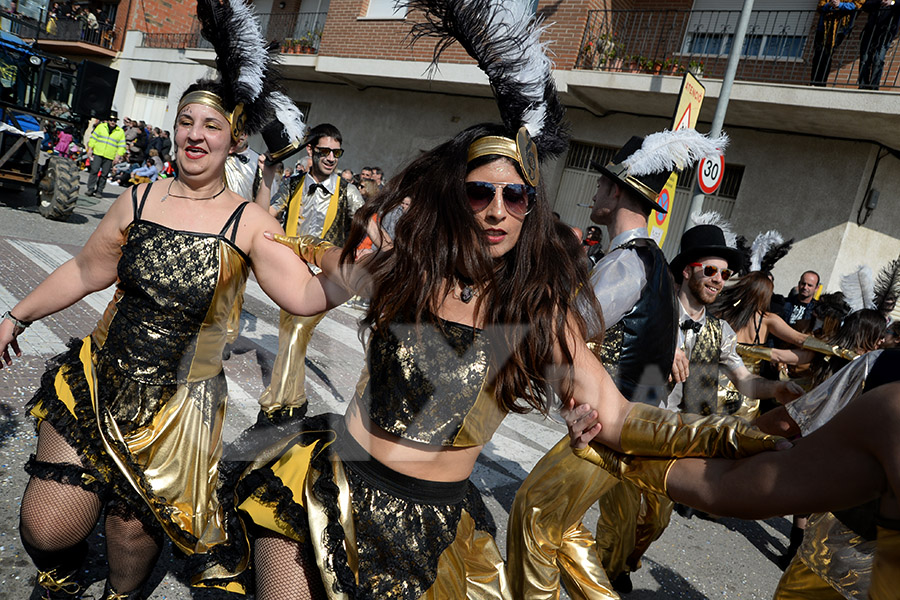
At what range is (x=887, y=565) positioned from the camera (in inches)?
57.1

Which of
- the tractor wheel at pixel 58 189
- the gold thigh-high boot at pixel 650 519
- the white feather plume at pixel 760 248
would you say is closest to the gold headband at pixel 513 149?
the gold thigh-high boot at pixel 650 519

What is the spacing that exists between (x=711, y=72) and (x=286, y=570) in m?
12.9

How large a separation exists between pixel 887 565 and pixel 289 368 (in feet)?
12.8

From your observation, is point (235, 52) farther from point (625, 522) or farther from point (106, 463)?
point (625, 522)

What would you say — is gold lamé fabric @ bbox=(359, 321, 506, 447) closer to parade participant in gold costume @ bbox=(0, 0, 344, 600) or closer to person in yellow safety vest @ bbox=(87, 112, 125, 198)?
parade participant in gold costume @ bbox=(0, 0, 344, 600)

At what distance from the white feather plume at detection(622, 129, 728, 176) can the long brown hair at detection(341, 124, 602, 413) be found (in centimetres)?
145

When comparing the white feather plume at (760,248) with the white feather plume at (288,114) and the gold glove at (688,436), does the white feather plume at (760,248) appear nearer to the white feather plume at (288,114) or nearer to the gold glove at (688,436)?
the white feather plume at (288,114)

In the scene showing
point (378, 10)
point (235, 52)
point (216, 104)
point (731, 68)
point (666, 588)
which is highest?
point (378, 10)

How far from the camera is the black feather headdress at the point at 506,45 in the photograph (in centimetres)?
208

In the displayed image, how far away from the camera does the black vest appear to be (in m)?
3.13

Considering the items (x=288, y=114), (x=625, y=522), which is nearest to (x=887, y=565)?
(x=625, y=522)

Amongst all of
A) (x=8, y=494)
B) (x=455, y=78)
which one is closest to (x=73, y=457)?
(x=8, y=494)

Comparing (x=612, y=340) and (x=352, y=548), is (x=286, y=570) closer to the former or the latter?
(x=352, y=548)

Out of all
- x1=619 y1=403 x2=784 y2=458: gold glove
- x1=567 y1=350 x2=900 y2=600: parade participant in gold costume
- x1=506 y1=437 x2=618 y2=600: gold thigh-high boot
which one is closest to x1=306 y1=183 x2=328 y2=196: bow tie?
x1=506 y1=437 x2=618 y2=600: gold thigh-high boot
